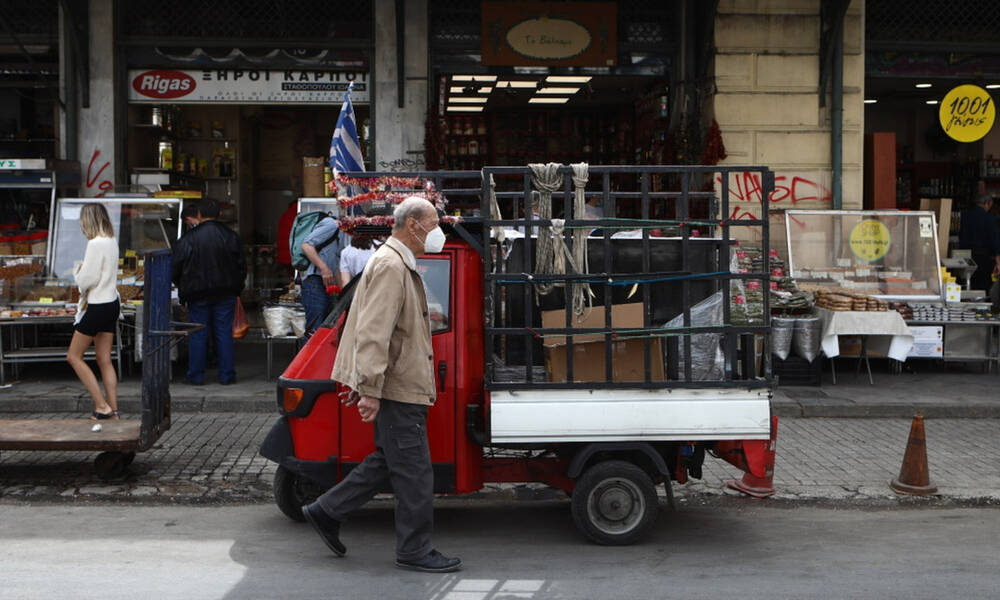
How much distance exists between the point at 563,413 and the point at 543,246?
0.92 meters

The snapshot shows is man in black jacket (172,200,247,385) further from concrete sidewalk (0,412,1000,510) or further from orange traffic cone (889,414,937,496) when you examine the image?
orange traffic cone (889,414,937,496)

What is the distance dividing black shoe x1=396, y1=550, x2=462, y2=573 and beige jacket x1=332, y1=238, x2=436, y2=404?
0.80m

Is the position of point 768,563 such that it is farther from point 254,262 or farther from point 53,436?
point 254,262

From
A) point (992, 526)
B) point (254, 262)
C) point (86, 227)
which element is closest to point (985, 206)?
point (992, 526)

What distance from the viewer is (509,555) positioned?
228 inches

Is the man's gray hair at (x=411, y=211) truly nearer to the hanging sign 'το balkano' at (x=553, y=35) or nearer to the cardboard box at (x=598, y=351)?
the cardboard box at (x=598, y=351)

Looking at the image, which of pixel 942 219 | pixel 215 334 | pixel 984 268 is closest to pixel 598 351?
pixel 215 334

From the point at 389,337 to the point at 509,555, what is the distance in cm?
145

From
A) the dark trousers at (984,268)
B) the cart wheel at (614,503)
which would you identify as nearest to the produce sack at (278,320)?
the cart wheel at (614,503)

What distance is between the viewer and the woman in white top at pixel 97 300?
8117mm

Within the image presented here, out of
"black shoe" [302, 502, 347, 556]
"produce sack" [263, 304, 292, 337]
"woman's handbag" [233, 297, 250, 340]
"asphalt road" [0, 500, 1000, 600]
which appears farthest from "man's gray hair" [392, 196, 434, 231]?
"woman's handbag" [233, 297, 250, 340]

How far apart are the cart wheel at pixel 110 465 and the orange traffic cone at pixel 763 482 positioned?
4.08m

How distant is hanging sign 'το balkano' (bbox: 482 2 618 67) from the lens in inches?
492

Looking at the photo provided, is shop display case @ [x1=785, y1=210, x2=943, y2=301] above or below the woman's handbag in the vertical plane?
above
